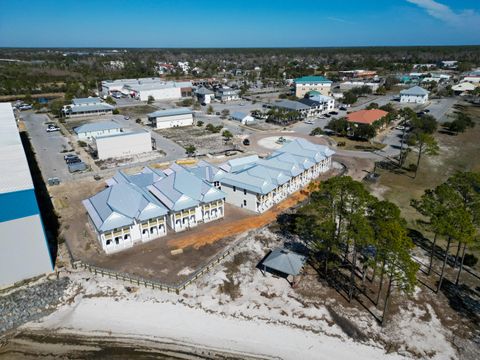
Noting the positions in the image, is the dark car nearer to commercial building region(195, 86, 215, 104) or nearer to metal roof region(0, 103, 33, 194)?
metal roof region(0, 103, 33, 194)

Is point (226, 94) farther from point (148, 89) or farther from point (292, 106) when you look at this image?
point (292, 106)

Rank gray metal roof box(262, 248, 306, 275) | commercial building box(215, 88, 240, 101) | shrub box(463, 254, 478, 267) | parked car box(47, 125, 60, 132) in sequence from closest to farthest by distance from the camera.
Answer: gray metal roof box(262, 248, 306, 275)
shrub box(463, 254, 478, 267)
parked car box(47, 125, 60, 132)
commercial building box(215, 88, 240, 101)

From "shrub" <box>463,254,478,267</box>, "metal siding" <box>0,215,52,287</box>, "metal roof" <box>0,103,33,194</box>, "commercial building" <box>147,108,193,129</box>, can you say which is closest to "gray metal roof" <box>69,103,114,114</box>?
"commercial building" <box>147,108,193,129</box>

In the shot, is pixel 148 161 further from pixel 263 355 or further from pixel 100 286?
pixel 263 355

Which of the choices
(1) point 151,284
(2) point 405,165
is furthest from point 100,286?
(2) point 405,165

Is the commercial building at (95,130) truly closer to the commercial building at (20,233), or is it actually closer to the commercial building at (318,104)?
the commercial building at (20,233)
